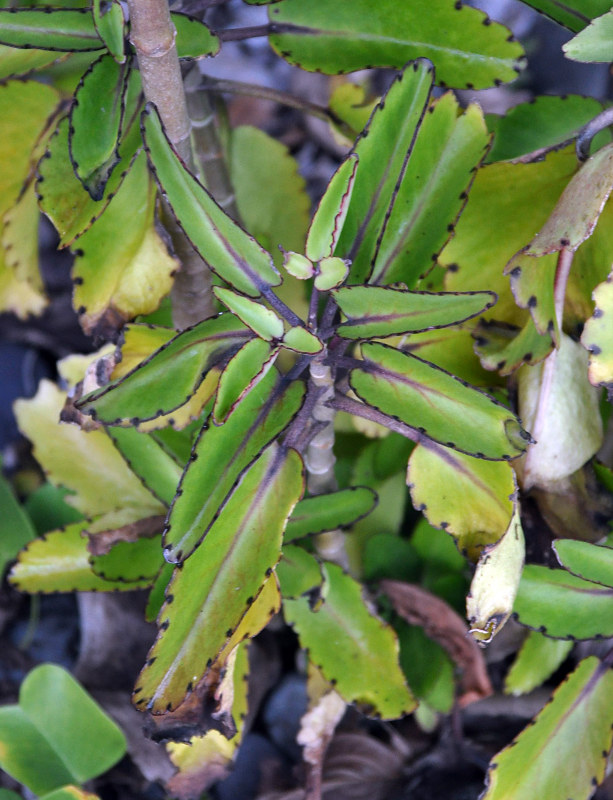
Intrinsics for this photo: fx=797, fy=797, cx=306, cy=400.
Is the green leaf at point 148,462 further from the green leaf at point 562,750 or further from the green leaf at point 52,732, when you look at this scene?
the green leaf at point 562,750

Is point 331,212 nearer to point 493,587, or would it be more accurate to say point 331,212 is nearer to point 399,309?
point 399,309

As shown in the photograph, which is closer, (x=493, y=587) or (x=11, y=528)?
(x=493, y=587)

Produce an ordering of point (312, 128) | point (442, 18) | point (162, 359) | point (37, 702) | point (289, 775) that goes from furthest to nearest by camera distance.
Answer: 1. point (312, 128)
2. point (289, 775)
3. point (37, 702)
4. point (442, 18)
5. point (162, 359)

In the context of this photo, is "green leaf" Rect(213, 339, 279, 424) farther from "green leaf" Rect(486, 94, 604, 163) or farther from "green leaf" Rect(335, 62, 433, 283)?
"green leaf" Rect(486, 94, 604, 163)

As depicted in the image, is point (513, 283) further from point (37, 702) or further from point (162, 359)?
point (37, 702)

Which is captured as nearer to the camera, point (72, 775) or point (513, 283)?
point (513, 283)

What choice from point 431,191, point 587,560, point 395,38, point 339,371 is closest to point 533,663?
point 587,560

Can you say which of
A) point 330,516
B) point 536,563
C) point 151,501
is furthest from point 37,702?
point 536,563
